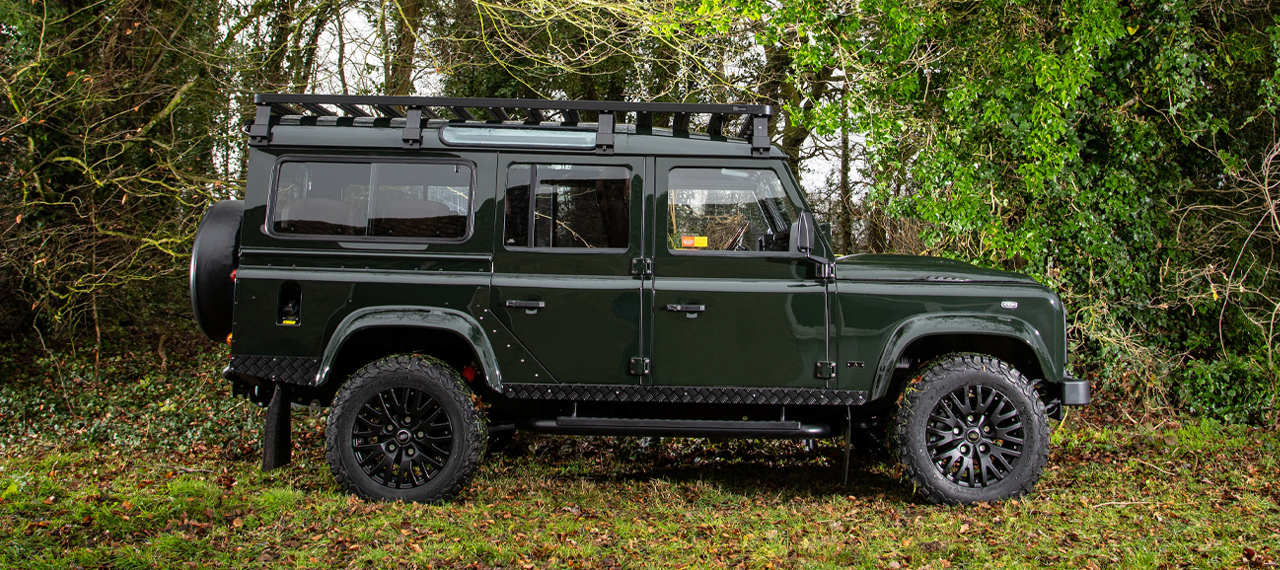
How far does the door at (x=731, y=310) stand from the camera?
5105mm

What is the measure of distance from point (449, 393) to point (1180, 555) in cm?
415

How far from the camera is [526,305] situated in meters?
5.11

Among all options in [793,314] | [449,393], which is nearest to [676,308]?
[793,314]

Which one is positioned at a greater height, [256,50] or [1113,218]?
[256,50]

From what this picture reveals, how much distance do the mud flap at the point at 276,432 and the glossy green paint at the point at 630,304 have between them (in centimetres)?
35

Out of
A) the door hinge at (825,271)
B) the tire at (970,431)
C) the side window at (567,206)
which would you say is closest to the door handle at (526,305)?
the side window at (567,206)

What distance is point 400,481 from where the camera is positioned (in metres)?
5.17

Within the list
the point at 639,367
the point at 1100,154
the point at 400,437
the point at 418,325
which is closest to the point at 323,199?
the point at 418,325

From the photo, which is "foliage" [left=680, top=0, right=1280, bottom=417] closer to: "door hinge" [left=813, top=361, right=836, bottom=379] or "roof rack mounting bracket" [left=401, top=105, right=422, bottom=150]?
"door hinge" [left=813, top=361, right=836, bottom=379]

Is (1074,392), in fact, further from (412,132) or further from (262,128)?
(262,128)

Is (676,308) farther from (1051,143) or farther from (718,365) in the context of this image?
(1051,143)

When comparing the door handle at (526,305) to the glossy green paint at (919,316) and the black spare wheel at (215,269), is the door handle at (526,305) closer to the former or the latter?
the black spare wheel at (215,269)

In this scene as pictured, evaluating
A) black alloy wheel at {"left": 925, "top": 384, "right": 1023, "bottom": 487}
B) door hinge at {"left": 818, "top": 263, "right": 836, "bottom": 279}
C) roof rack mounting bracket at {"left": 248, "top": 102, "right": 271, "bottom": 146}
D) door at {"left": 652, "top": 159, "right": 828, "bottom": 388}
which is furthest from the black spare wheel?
black alloy wheel at {"left": 925, "top": 384, "right": 1023, "bottom": 487}

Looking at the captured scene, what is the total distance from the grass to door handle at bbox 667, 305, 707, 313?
1245 millimetres
